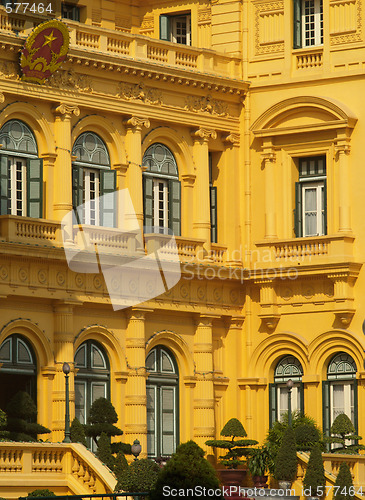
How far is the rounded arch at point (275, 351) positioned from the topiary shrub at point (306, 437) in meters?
2.76

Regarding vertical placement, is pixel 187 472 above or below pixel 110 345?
below

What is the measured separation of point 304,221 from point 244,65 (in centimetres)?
492

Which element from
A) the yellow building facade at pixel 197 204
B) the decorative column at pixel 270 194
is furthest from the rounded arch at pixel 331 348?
the decorative column at pixel 270 194

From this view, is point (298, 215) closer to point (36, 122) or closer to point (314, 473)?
point (36, 122)

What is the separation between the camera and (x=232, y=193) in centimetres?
4731

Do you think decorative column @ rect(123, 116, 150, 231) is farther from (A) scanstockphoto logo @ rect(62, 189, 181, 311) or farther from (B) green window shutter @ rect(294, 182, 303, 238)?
(B) green window shutter @ rect(294, 182, 303, 238)

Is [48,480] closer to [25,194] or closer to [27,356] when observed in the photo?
[27,356]

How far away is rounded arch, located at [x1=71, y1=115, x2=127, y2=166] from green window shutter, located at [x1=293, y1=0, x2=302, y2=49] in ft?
19.9

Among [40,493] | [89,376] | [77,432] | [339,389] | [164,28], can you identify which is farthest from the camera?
[164,28]

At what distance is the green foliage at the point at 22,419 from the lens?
40031mm

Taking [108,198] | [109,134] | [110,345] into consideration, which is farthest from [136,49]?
[110,345]

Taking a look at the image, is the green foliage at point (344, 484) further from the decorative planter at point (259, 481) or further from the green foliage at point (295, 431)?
the decorative planter at point (259, 481)

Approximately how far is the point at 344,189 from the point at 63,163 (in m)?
7.86

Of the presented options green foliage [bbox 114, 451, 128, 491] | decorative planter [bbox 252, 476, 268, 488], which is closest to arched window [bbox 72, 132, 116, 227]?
green foliage [bbox 114, 451, 128, 491]
